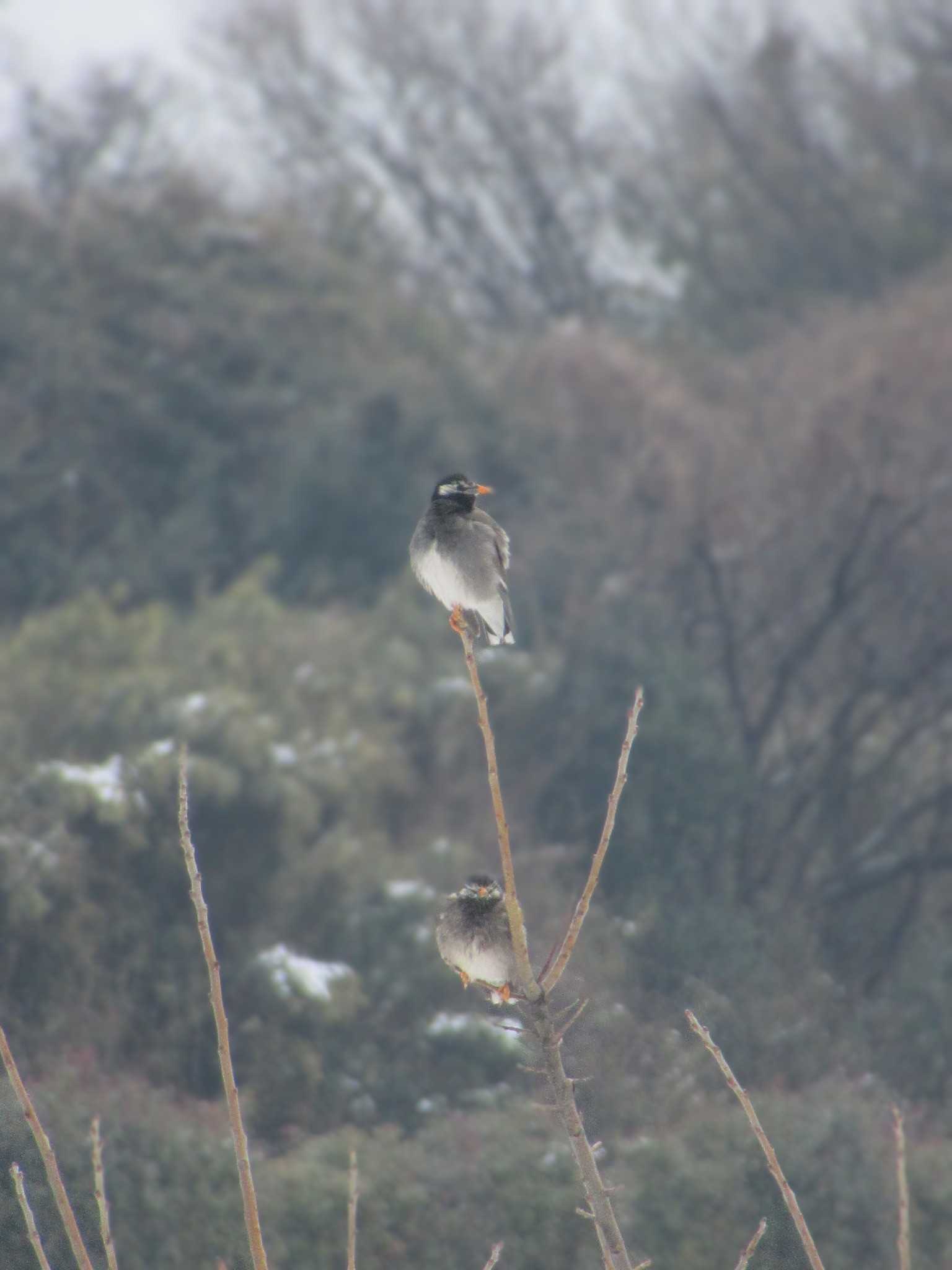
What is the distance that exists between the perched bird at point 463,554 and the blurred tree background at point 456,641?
3.85 ft

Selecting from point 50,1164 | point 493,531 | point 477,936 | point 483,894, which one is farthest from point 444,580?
point 50,1164

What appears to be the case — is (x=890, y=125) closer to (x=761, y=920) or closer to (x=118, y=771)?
(x=761, y=920)

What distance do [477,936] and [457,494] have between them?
131 centimetres

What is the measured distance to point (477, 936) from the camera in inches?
170

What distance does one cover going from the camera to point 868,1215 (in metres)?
7.40

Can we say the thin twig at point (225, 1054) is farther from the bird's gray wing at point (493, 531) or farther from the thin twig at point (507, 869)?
the bird's gray wing at point (493, 531)

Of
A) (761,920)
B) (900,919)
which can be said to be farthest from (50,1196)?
(900,919)

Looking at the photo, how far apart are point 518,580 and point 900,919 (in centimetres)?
430

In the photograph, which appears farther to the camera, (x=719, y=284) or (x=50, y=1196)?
(x=719, y=284)

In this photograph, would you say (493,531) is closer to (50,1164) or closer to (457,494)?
(457,494)

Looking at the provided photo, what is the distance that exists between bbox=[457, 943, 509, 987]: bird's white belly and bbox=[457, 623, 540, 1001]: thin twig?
1.16 metres

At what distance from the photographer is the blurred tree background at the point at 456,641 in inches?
289

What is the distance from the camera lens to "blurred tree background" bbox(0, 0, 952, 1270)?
7.34 metres

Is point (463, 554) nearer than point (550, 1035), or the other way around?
point (550, 1035)
